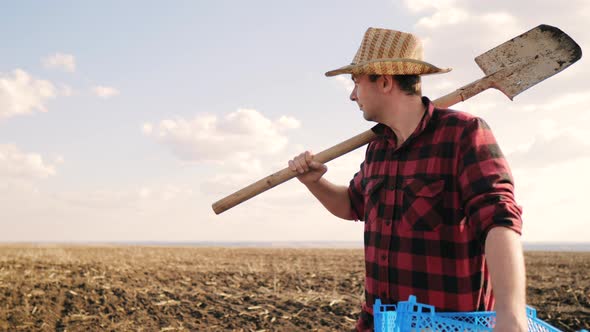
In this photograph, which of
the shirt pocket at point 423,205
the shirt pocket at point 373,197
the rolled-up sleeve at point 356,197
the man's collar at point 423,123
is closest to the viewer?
the shirt pocket at point 423,205

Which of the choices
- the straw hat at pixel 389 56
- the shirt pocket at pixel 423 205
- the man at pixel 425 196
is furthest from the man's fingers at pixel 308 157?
the shirt pocket at pixel 423 205

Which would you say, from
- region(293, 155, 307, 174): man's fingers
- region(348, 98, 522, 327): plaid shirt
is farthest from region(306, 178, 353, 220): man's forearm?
region(348, 98, 522, 327): plaid shirt

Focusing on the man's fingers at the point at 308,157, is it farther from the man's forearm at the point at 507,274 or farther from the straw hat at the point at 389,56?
the man's forearm at the point at 507,274

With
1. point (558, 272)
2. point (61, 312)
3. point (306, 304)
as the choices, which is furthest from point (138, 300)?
point (558, 272)

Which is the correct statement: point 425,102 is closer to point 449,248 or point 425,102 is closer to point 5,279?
point 449,248

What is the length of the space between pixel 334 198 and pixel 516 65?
1.39 m

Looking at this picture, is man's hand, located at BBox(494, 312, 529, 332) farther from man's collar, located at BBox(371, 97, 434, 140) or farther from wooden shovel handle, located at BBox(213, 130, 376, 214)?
wooden shovel handle, located at BBox(213, 130, 376, 214)

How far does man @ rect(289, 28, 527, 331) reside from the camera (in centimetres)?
232

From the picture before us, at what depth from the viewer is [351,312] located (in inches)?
291

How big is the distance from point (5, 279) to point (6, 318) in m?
2.19

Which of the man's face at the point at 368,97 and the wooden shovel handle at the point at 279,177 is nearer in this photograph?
the man's face at the point at 368,97

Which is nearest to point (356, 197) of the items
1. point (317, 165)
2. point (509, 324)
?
point (317, 165)

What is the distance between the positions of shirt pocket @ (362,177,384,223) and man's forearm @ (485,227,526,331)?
773 millimetres

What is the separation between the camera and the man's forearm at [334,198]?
11.5 ft
